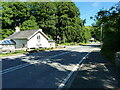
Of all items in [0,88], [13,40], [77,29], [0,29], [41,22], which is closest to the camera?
[0,88]

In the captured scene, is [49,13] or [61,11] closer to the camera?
[49,13]

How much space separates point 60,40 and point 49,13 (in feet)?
50.6

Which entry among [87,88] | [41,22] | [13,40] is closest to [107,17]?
[87,88]

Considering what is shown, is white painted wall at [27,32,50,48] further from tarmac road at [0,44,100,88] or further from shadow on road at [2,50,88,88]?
shadow on road at [2,50,88,88]

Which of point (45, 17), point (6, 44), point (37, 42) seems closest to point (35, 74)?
point (6, 44)

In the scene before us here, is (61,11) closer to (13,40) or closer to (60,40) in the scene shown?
(60,40)

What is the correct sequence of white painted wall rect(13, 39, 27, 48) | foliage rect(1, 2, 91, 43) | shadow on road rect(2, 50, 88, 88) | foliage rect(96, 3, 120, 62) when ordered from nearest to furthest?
shadow on road rect(2, 50, 88, 88) < foliage rect(96, 3, 120, 62) < white painted wall rect(13, 39, 27, 48) < foliage rect(1, 2, 91, 43)

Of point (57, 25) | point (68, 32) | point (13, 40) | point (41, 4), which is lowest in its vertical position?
point (13, 40)

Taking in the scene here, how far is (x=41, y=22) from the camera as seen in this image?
48.8 m

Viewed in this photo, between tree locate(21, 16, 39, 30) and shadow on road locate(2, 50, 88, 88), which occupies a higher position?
tree locate(21, 16, 39, 30)

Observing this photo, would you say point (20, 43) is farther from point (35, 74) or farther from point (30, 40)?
point (35, 74)

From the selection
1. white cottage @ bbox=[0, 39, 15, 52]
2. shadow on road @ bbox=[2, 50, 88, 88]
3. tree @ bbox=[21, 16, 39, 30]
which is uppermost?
tree @ bbox=[21, 16, 39, 30]

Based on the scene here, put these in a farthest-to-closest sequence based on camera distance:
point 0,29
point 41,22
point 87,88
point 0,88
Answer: point 41,22 < point 0,29 < point 0,88 < point 87,88

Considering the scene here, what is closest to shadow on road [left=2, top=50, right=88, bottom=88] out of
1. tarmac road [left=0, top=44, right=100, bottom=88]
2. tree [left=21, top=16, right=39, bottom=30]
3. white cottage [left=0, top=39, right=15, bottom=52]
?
tarmac road [left=0, top=44, right=100, bottom=88]
